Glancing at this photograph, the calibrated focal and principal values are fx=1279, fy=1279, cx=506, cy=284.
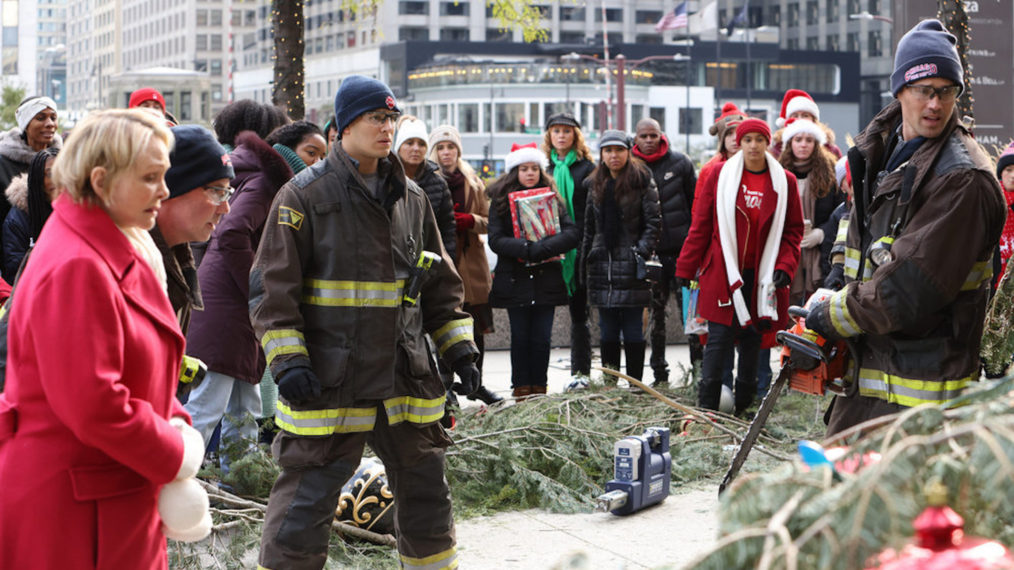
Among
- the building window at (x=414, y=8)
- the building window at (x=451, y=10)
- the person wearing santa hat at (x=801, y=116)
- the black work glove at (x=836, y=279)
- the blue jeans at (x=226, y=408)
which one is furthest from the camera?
the building window at (x=414, y=8)

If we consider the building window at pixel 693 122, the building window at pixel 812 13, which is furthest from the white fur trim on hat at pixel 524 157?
the building window at pixel 812 13

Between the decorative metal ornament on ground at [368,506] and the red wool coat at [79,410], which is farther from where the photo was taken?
the decorative metal ornament on ground at [368,506]

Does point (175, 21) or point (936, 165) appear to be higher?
point (175, 21)

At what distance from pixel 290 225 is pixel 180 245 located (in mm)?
514

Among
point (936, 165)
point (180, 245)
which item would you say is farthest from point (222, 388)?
point (936, 165)

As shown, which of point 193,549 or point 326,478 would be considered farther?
point 193,549

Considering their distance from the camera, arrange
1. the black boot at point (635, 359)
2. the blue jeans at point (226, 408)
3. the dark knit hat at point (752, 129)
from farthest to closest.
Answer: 1. the black boot at point (635, 359)
2. the dark knit hat at point (752, 129)
3. the blue jeans at point (226, 408)

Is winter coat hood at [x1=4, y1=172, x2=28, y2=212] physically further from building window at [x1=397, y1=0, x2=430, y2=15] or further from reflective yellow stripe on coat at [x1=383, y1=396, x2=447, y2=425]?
building window at [x1=397, y1=0, x2=430, y2=15]

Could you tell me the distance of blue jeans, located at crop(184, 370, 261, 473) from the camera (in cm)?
618

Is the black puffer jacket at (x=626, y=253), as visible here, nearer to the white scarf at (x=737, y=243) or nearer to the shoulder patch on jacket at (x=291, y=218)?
the white scarf at (x=737, y=243)

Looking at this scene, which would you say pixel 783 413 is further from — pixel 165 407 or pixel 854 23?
pixel 854 23

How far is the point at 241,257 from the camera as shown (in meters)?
6.37

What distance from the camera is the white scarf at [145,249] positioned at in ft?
9.81

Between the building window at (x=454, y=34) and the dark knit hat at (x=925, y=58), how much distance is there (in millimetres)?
132279
